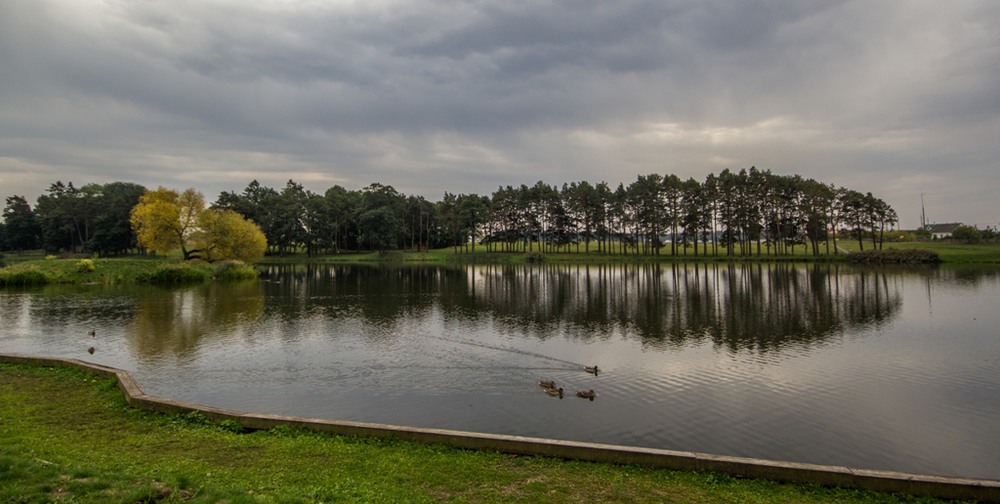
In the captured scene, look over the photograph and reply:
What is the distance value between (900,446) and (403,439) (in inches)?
464

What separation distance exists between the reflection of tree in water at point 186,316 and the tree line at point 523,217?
72644 mm

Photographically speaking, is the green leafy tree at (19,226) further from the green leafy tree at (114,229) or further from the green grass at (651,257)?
the green grass at (651,257)

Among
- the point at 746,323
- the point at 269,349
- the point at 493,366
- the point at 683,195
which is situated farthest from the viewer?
the point at 683,195

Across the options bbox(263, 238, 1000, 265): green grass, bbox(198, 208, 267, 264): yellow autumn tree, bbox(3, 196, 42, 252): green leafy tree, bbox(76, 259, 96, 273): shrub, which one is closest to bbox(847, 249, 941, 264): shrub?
bbox(263, 238, 1000, 265): green grass

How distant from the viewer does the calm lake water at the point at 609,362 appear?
1294 centimetres

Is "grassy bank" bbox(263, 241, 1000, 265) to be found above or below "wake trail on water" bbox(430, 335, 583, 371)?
above

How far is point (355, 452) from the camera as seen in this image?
9.88 m

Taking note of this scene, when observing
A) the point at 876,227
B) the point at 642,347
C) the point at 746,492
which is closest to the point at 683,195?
the point at 876,227

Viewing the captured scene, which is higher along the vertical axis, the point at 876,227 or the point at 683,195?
the point at 683,195

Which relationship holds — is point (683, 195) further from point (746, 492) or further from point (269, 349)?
point (746, 492)

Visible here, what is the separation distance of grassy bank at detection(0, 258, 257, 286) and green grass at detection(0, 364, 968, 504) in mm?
54473

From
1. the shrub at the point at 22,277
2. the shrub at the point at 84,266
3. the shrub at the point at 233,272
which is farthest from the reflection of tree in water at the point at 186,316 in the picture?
the shrub at the point at 84,266

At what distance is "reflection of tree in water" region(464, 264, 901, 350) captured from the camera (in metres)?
26.8

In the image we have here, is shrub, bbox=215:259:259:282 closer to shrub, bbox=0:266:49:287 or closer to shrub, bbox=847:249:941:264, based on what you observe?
shrub, bbox=0:266:49:287
